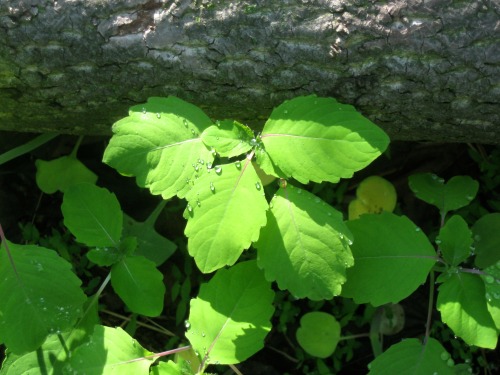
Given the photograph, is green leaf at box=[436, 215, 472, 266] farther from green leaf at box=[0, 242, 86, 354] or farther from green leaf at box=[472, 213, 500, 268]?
green leaf at box=[0, 242, 86, 354]

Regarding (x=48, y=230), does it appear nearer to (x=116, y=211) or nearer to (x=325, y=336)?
(x=116, y=211)

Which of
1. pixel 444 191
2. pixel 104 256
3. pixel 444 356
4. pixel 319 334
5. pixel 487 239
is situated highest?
pixel 104 256

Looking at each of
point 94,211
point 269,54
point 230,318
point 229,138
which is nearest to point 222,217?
point 229,138

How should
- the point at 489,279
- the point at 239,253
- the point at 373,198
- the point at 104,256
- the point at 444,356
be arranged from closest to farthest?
the point at 239,253, the point at 489,279, the point at 444,356, the point at 104,256, the point at 373,198

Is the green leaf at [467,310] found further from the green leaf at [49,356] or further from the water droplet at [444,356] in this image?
the green leaf at [49,356]

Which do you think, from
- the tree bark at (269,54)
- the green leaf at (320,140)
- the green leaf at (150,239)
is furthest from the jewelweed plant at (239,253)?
the green leaf at (150,239)

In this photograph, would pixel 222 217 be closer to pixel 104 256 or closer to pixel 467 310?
pixel 104 256

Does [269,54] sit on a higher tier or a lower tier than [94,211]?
higher

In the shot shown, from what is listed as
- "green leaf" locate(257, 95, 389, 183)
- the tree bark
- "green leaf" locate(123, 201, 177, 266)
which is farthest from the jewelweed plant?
"green leaf" locate(123, 201, 177, 266)
